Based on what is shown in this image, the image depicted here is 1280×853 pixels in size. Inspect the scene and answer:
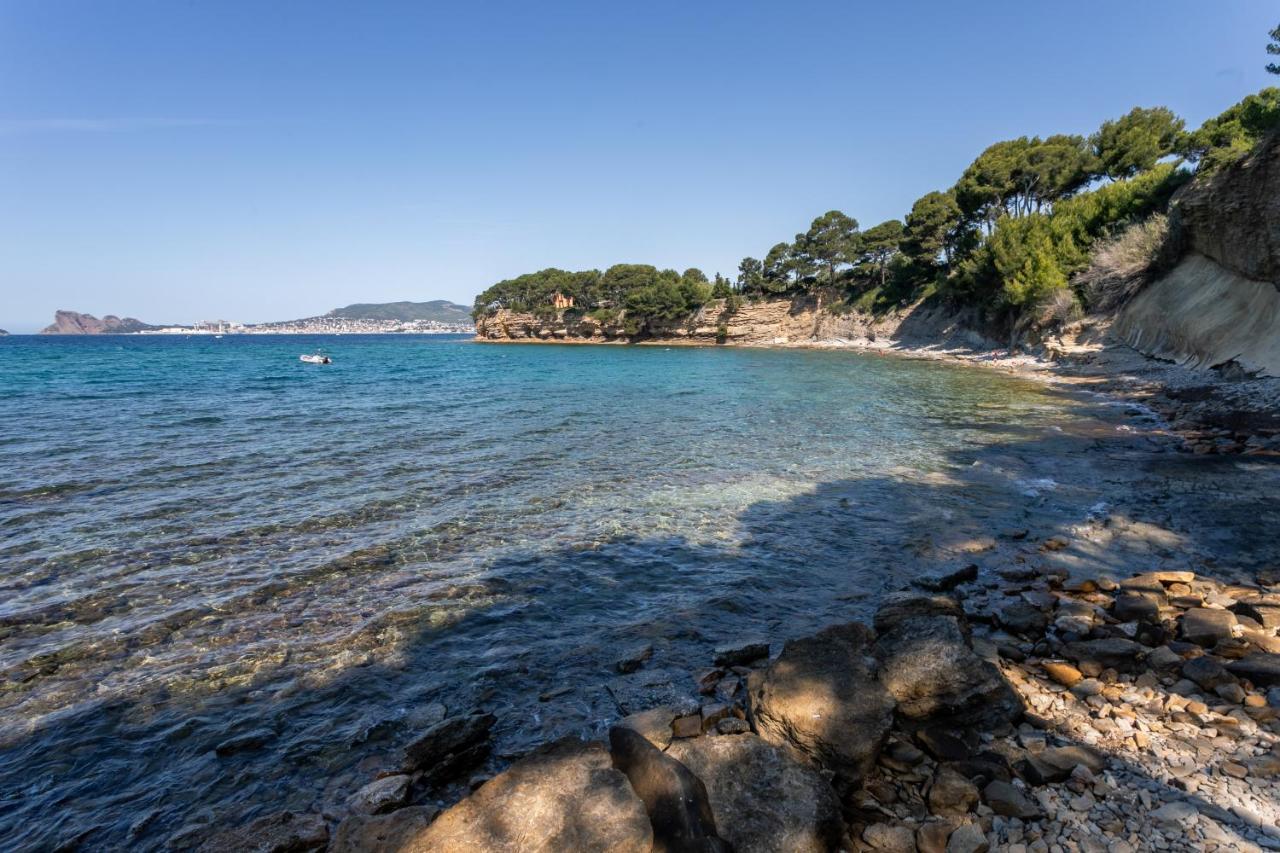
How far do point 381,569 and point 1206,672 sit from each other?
381 inches

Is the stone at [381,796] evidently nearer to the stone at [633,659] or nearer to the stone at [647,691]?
the stone at [647,691]

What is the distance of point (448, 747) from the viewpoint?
494cm

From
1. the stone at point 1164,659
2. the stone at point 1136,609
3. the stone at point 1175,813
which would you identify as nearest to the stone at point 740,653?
the stone at point 1175,813

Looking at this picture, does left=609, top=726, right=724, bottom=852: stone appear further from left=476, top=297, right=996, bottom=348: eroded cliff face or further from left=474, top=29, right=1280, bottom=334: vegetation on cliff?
left=476, top=297, right=996, bottom=348: eroded cliff face

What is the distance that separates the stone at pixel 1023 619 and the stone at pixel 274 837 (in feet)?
22.8

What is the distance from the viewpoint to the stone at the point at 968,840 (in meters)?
3.52

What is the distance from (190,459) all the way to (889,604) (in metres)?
17.5

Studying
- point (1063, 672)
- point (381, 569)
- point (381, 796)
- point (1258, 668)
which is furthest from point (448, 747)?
point (1258, 668)

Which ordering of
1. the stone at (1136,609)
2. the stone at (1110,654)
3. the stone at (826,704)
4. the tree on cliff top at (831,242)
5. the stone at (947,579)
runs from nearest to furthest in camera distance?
the stone at (826,704), the stone at (1110,654), the stone at (1136,609), the stone at (947,579), the tree on cliff top at (831,242)

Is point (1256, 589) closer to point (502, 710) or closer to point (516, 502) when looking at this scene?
point (502, 710)

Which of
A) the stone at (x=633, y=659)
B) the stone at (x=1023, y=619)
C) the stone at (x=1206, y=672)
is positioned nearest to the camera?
the stone at (x=1206, y=672)

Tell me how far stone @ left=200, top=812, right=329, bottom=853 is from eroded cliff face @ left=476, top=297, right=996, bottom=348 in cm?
6311

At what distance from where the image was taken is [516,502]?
12.3m

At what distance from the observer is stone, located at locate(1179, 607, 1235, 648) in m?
5.57
